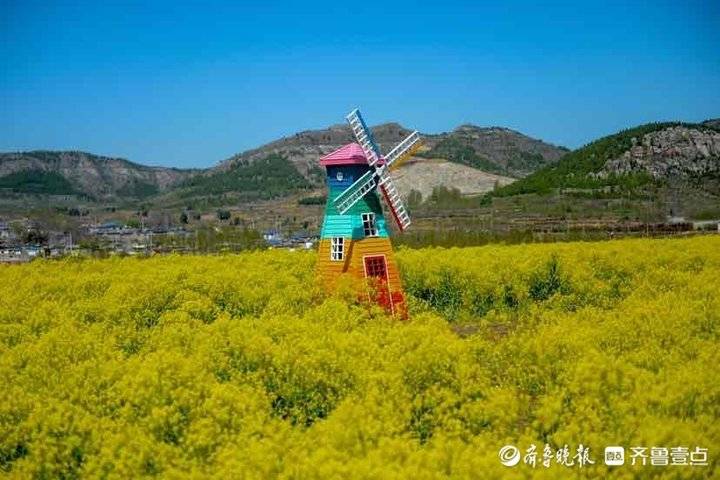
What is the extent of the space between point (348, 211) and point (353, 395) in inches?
644

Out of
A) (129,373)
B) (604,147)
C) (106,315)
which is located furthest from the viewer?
(604,147)

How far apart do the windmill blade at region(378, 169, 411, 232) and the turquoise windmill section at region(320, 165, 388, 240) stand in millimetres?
854

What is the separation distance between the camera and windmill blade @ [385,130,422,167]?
34000 mm

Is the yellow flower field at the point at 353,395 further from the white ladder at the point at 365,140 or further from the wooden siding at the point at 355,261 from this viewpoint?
the white ladder at the point at 365,140

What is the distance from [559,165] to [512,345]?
17244cm

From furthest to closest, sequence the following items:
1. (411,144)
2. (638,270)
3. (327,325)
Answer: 1. (638,270)
2. (411,144)
3. (327,325)

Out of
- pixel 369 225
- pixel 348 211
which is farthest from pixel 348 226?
pixel 369 225

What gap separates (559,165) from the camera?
182750 mm

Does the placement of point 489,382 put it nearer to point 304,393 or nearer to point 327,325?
point 304,393

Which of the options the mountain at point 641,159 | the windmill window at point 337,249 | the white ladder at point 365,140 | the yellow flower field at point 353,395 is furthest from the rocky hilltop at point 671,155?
the yellow flower field at point 353,395

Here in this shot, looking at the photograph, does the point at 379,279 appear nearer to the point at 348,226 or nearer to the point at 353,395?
the point at 348,226

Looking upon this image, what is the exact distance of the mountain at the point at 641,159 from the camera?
158m

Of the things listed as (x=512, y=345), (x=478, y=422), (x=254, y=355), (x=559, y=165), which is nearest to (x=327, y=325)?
(x=254, y=355)

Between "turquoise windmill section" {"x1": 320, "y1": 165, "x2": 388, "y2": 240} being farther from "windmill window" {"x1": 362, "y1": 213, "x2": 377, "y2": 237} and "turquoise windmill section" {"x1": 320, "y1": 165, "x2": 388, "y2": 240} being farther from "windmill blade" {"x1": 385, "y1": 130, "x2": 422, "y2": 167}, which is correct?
"windmill blade" {"x1": 385, "y1": 130, "x2": 422, "y2": 167}
